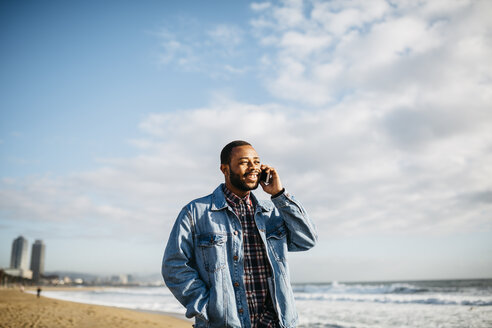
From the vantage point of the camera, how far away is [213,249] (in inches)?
93.8

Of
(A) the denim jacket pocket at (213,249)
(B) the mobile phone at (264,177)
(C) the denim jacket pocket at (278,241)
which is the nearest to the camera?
(A) the denim jacket pocket at (213,249)

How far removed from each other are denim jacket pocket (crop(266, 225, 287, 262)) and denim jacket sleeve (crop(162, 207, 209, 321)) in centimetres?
56

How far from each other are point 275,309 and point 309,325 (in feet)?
31.7

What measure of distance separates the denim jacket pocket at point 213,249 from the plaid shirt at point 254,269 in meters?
0.18

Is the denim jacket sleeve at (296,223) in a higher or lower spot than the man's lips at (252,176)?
lower

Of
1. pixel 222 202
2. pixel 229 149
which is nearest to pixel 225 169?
pixel 229 149

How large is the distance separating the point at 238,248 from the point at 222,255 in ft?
0.41

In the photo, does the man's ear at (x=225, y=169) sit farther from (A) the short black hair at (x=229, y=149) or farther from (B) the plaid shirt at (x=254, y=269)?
(B) the plaid shirt at (x=254, y=269)

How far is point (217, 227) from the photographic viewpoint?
248cm

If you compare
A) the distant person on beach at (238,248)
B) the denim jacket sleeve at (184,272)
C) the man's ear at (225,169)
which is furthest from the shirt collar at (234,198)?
the denim jacket sleeve at (184,272)

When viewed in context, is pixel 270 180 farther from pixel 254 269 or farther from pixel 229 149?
pixel 254 269

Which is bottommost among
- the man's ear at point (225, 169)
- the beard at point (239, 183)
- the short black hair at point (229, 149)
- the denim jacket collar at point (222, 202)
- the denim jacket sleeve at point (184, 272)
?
the denim jacket sleeve at point (184, 272)

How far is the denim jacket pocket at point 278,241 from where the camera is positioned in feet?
8.26

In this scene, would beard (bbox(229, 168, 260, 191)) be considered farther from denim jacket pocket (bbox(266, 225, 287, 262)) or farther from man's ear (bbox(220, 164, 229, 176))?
denim jacket pocket (bbox(266, 225, 287, 262))
